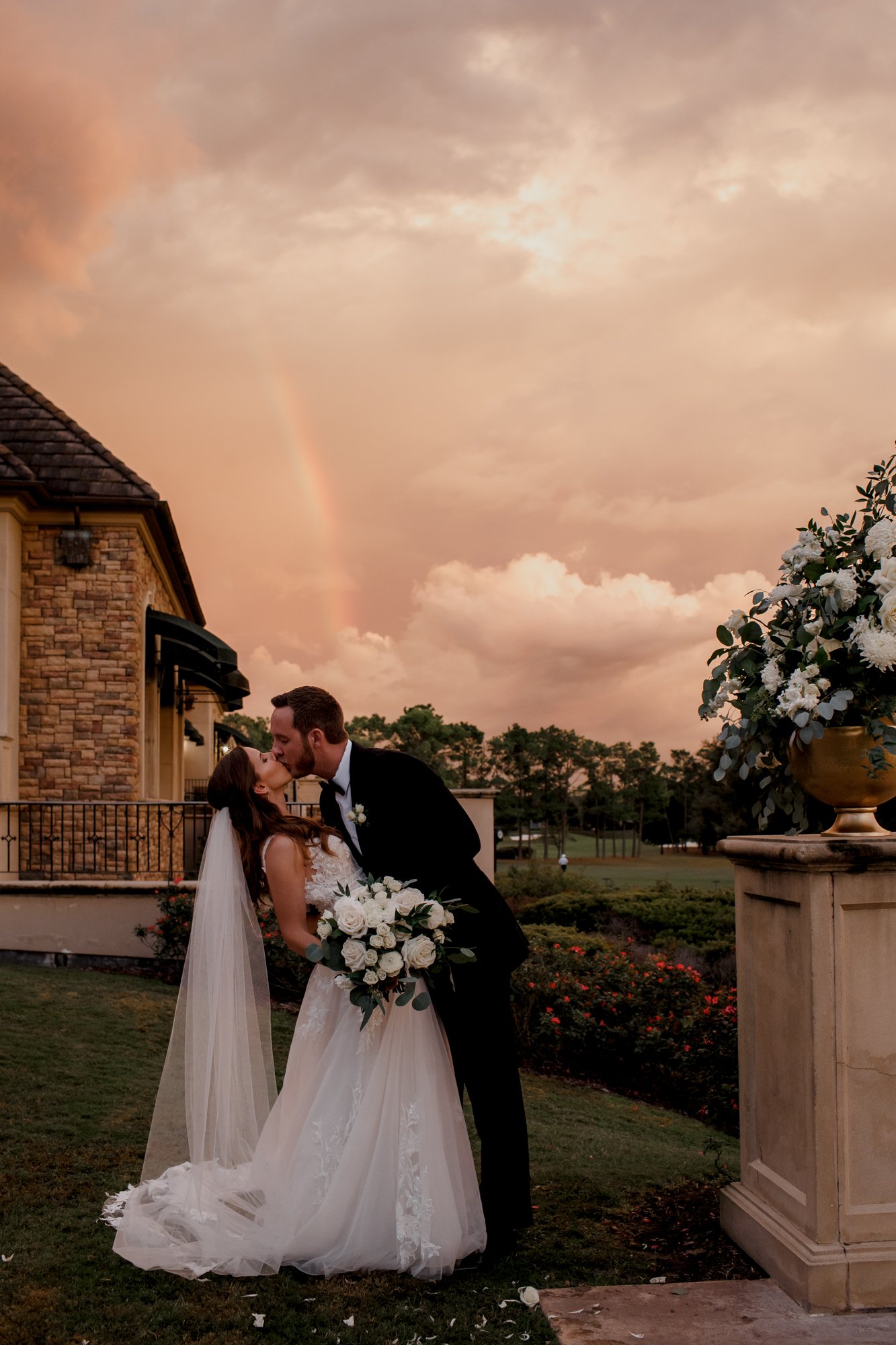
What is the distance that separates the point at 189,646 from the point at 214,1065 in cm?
1340

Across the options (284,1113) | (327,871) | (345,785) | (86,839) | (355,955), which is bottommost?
(284,1113)

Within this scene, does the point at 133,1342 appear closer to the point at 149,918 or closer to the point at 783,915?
the point at 783,915

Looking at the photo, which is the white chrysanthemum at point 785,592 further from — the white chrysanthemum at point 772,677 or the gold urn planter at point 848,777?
the gold urn planter at point 848,777

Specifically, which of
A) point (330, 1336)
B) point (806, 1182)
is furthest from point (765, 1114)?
point (330, 1336)

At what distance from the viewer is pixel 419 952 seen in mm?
3805

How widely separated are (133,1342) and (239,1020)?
1.23 metres

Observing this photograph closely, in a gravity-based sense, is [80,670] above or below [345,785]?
above

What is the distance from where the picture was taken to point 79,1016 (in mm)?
8836

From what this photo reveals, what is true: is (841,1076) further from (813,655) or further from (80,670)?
(80,670)

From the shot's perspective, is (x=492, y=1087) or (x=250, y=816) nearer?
(x=492, y=1087)

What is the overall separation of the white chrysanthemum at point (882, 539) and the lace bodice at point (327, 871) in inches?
94.7

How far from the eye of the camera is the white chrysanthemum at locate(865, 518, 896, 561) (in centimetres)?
381

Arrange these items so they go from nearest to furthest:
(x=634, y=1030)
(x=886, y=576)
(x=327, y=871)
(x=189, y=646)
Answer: (x=886, y=576) → (x=327, y=871) → (x=634, y=1030) → (x=189, y=646)

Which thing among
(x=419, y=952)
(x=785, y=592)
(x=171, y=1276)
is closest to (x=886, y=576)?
(x=785, y=592)
